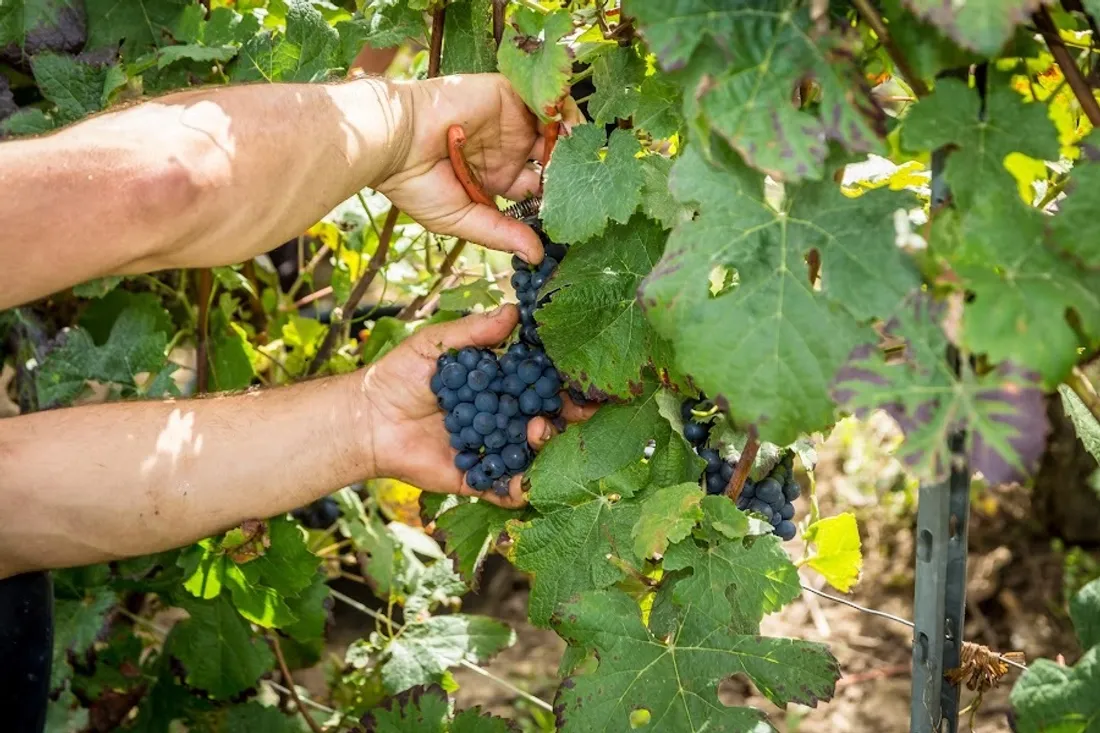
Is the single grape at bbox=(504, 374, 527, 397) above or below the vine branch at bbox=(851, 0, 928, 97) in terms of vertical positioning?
below

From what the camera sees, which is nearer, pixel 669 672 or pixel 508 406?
pixel 669 672

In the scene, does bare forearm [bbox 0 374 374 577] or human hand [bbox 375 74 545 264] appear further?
bare forearm [bbox 0 374 374 577]

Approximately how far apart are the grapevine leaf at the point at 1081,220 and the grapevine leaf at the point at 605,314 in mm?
627

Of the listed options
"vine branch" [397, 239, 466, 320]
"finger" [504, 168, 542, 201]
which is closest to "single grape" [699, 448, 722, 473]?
"finger" [504, 168, 542, 201]

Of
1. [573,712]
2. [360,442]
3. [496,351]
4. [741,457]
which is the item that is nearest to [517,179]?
[496,351]

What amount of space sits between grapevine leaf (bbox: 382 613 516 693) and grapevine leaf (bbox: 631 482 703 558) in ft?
3.56

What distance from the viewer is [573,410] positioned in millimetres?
1666

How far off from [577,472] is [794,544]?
2.42 metres

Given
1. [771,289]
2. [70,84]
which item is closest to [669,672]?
[771,289]

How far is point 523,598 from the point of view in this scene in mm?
3566

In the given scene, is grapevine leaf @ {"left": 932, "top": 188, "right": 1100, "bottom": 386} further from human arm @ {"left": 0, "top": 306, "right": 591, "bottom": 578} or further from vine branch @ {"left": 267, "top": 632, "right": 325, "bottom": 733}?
vine branch @ {"left": 267, "top": 632, "right": 325, "bottom": 733}

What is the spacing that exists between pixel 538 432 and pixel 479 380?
12 cm

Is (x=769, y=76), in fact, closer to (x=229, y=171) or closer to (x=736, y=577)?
(x=736, y=577)

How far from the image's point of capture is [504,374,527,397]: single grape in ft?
5.17
